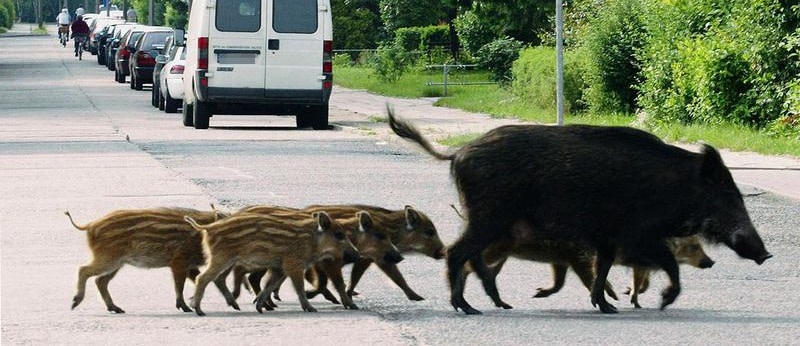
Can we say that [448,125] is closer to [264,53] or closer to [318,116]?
[318,116]

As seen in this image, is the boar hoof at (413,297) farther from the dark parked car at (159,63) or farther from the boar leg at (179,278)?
the dark parked car at (159,63)

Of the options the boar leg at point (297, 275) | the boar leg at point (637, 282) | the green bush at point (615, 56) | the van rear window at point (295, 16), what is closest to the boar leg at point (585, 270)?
the boar leg at point (637, 282)

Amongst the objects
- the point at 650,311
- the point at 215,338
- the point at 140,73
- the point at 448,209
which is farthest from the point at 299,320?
the point at 140,73

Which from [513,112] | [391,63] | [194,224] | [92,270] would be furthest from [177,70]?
[194,224]

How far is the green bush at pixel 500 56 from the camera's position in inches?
1633

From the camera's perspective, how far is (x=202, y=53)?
28047 mm

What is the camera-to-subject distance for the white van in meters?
28.1

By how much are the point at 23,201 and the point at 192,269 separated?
6.99 meters

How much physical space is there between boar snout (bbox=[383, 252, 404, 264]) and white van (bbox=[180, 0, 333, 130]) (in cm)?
1825

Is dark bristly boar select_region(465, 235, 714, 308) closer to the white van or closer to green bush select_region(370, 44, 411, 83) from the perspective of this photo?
the white van

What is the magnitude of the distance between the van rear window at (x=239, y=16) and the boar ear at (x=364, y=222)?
60.0 ft

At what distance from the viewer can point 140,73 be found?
45.9m

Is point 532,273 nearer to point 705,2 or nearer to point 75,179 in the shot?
point 75,179

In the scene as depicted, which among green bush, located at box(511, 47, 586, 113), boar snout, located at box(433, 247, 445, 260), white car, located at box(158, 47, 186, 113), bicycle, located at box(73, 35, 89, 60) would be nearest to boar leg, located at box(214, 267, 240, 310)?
boar snout, located at box(433, 247, 445, 260)
